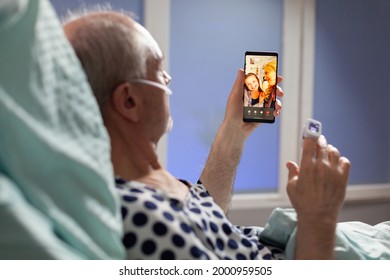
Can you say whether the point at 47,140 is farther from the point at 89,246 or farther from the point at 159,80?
the point at 159,80

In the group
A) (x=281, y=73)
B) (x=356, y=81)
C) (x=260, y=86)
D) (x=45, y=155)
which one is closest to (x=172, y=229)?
(x=45, y=155)

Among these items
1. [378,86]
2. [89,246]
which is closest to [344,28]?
[378,86]

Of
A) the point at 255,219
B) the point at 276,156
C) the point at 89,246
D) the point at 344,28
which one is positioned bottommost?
the point at 255,219

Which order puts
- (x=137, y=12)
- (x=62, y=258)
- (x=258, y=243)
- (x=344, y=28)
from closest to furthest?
(x=62, y=258), (x=258, y=243), (x=137, y=12), (x=344, y=28)

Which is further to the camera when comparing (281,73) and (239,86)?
(281,73)

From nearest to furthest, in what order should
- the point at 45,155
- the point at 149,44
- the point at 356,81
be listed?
the point at 45,155 → the point at 149,44 → the point at 356,81

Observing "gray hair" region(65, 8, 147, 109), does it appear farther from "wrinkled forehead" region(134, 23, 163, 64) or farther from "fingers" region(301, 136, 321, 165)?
"fingers" region(301, 136, 321, 165)

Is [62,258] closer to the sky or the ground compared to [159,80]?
closer to the ground

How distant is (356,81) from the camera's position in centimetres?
240

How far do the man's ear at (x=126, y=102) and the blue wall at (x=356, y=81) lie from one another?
62.1 inches

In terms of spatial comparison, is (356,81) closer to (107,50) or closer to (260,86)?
(260,86)

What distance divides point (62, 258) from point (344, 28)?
6.77 feet

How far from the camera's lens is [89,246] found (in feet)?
1.97

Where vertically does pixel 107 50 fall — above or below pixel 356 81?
above
